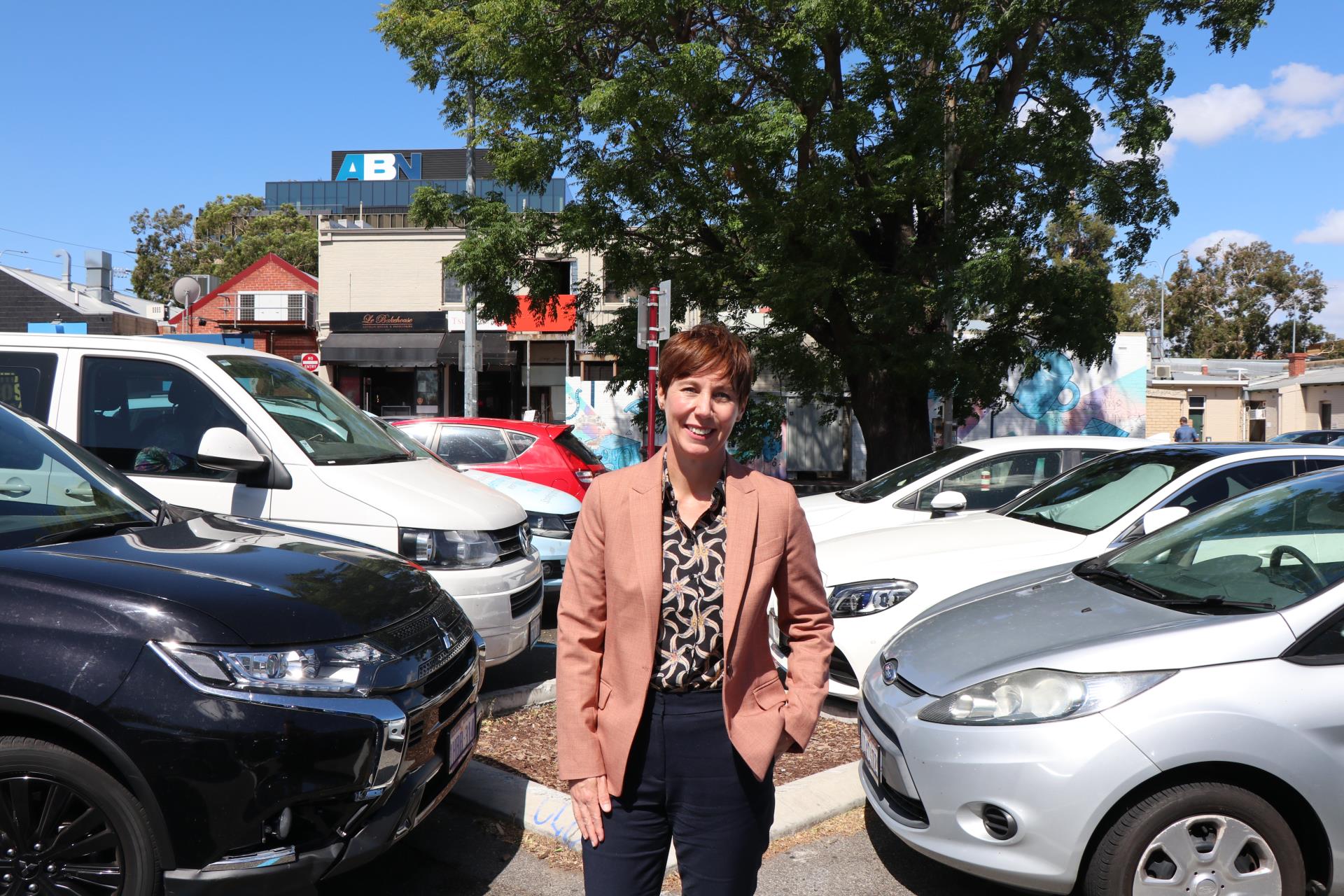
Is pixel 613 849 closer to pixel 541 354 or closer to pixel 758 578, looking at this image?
pixel 758 578

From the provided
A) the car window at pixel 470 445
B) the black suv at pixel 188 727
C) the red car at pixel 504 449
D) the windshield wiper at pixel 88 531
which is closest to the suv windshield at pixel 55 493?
the windshield wiper at pixel 88 531

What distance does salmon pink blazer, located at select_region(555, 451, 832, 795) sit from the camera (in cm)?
217

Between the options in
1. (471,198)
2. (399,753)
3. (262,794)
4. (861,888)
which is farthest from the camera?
(471,198)

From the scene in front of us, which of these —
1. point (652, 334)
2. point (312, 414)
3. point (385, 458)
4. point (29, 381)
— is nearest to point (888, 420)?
point (652, 334)

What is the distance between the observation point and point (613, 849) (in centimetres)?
222

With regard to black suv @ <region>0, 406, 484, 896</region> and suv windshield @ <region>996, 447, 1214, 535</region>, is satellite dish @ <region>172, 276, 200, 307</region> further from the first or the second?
black suv @ <region>0, 406, 484, 896</region>

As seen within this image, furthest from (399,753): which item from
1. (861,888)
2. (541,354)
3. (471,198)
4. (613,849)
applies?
(541,354)

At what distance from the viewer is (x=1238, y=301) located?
59.4m

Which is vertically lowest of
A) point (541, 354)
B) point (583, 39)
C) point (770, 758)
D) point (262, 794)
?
point (262, 794)

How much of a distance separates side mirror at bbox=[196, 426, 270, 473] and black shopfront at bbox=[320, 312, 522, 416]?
2642 centimetres

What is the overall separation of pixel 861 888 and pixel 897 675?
31.0 inches

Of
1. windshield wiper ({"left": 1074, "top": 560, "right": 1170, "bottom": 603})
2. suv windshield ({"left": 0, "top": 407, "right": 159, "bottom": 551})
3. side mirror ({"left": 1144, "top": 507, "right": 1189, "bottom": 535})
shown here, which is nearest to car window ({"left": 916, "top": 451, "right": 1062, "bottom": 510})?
side mirror ({"left": 1144, "top": 507, "right": 1189, "bottom": 535})

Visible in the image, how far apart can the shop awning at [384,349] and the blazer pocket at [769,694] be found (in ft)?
99.7

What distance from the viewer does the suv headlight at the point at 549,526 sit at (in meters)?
7.65
